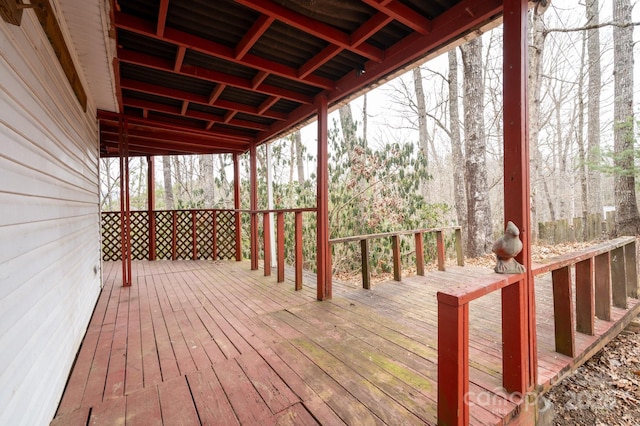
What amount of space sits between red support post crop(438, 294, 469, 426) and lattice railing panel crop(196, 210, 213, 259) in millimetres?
5766

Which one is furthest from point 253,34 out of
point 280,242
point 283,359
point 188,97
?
point 280,242

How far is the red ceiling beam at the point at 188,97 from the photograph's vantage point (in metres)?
2.97

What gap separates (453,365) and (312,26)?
222 cm

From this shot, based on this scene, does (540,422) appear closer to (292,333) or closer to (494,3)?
(292,333)

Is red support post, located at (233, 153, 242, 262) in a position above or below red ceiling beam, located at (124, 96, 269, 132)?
below

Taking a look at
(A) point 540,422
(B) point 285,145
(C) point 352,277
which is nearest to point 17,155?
(A) point 540,422

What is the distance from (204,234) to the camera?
6.26 meters

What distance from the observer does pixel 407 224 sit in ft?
19.1

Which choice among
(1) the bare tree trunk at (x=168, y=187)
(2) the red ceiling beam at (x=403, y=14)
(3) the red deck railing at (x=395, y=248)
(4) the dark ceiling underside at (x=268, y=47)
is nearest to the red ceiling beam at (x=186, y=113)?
(4) the dark ceiling underside at (x=268, y=47)

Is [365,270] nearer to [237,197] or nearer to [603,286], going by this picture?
[603,286]

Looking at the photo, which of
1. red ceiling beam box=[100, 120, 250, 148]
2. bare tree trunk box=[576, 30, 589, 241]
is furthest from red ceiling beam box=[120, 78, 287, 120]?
bare tree trunk box=[576, 30, 589, 241]

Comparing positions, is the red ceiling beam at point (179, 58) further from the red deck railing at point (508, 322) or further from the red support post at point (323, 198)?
the red deck railing at point (508, 322)

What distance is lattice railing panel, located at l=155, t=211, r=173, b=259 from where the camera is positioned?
20.1 ft

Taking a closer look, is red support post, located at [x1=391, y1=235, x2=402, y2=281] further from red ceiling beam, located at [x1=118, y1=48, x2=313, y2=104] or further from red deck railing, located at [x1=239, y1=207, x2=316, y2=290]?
red ceiling beam, located at [x1=118, y1=48, x2=313, y2=104]
